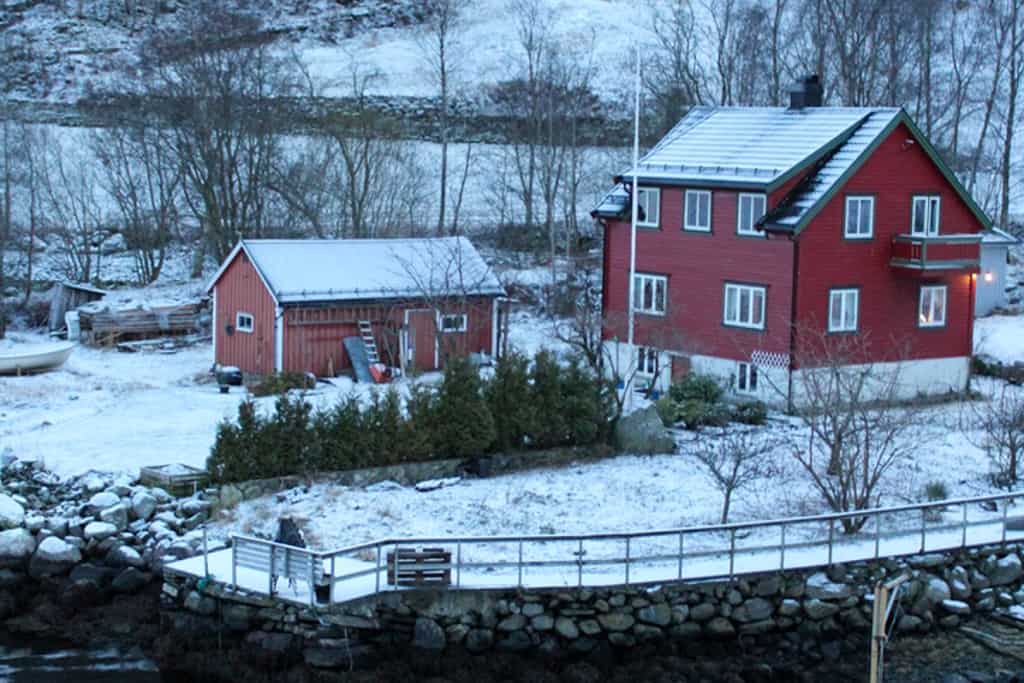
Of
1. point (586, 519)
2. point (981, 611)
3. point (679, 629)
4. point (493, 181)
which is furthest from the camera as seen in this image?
point (493, 181)

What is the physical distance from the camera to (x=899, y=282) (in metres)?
33.5

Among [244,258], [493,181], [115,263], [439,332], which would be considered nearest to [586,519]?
[439,332]

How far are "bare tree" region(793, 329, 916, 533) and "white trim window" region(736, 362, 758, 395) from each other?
1187 millimetres

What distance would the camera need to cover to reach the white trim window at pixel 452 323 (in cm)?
3566

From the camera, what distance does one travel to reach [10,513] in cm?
2405

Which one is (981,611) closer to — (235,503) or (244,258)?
(235,503)

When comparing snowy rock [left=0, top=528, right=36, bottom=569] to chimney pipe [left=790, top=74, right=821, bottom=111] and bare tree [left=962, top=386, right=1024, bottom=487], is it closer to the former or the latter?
bare tree [left=962, top=386, right=1024, bottom=487]

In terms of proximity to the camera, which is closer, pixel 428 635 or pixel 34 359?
pixel 428 635

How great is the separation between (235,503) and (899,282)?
55.2ft

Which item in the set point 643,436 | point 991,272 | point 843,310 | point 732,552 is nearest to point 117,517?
point 643,436

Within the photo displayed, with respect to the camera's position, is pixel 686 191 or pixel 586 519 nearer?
pixel 586 519

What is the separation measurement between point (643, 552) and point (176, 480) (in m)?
8.17

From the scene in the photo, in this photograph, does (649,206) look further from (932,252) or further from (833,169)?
(932,252)

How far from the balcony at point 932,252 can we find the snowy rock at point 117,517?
59.4 ft
